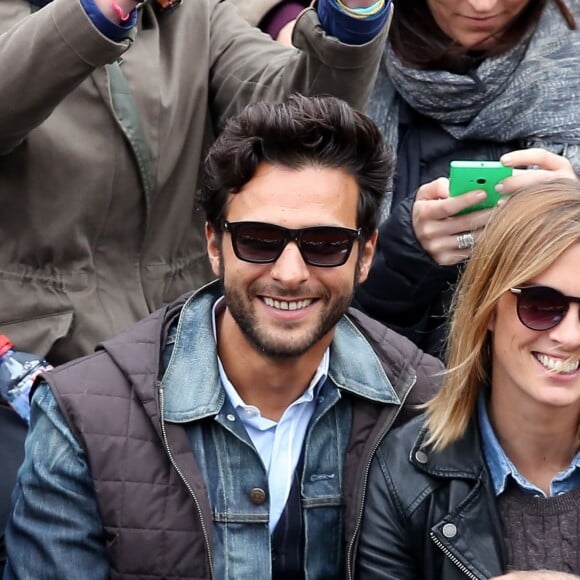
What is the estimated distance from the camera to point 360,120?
3.34 meters

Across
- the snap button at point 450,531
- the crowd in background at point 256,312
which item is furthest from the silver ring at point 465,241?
the snap button at point 450,531

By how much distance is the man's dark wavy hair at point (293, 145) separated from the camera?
3.27 meters

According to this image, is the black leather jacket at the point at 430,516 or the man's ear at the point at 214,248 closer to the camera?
the black leather jacket at the point at 430,516

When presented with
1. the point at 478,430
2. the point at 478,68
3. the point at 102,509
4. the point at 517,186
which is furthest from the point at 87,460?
the point at 478,68

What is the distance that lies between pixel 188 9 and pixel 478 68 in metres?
0.80

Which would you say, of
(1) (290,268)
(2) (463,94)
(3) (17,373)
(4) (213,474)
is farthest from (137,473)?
(2) (463,94)

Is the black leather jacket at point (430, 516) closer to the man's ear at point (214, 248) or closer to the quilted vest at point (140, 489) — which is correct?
the quilted vest at point (140, 489)

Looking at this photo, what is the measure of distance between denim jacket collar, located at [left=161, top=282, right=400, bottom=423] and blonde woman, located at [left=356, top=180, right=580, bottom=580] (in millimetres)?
162

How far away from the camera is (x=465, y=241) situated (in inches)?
136

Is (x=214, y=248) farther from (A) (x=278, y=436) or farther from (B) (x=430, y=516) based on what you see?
(B) (x=430, y=516)

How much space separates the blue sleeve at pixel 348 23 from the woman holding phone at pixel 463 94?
0.60 meters

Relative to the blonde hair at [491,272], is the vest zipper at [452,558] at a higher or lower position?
lower

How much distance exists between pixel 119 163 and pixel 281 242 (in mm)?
548

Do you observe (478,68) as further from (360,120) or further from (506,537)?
(506,537)
